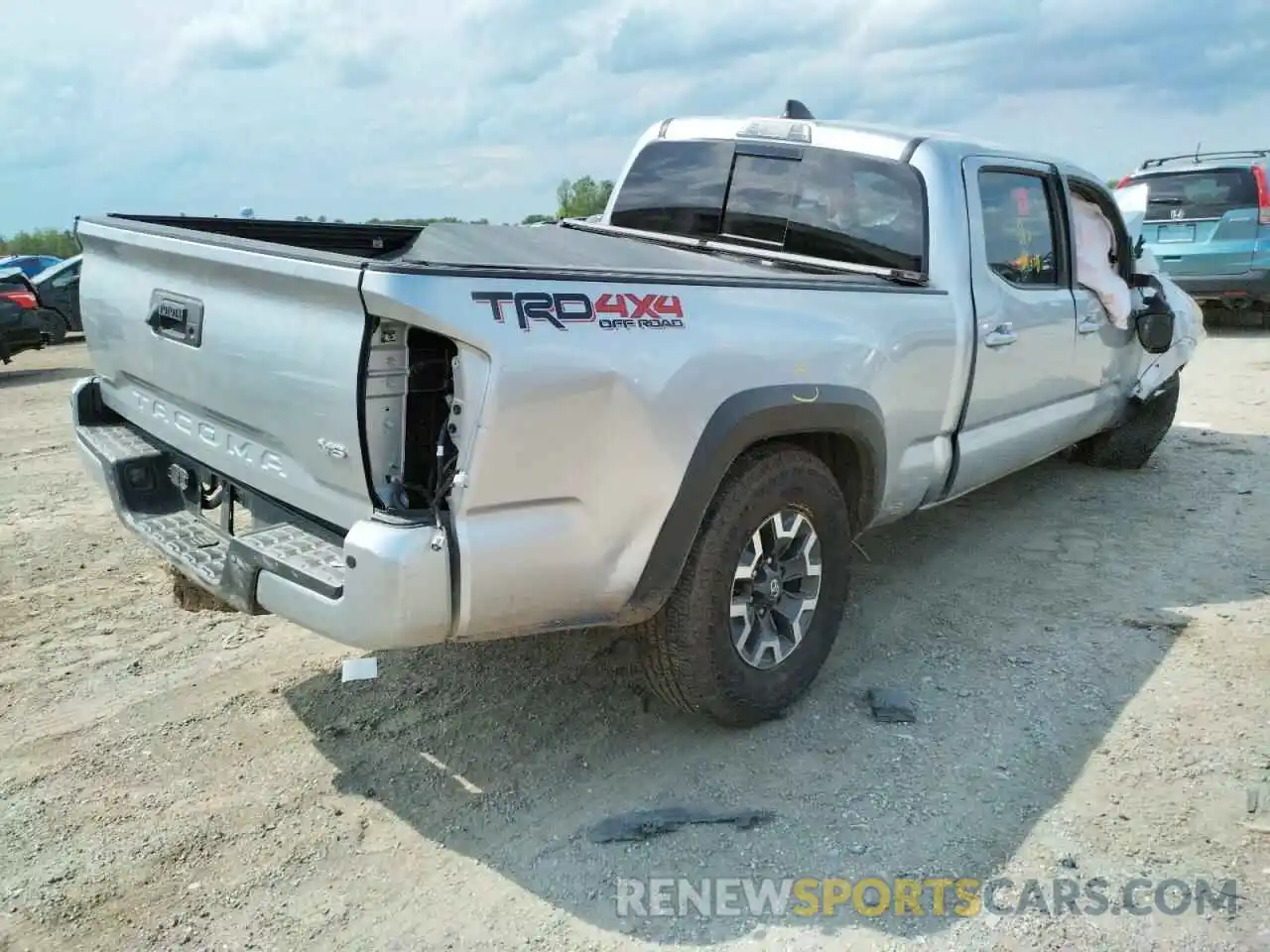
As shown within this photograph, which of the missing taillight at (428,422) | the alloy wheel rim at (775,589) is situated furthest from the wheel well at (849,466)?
the missing taillight at (428,422)

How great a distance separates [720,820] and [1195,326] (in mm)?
5351

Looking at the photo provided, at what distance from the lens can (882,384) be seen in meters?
3.70

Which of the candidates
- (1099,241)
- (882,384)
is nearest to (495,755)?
(882,384)

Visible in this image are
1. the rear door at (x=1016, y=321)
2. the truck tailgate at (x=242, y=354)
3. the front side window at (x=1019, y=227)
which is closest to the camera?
the truck tailgate at (x=242, y=354)

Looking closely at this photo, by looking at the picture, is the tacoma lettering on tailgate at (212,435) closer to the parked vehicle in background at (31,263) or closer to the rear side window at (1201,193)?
the rear side window at (1201,193)

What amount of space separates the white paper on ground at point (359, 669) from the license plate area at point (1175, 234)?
1125cm

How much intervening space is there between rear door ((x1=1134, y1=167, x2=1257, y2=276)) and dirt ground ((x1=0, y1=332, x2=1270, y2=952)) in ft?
26.7

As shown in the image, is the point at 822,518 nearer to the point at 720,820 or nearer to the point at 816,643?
the point at 816,643

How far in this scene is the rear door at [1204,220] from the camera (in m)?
11.6

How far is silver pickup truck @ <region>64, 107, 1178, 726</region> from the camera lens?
8.53 feet

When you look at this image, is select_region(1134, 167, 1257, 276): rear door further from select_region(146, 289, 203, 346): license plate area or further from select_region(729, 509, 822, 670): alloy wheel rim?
select_region(146, 289, 203, 346): license plate area

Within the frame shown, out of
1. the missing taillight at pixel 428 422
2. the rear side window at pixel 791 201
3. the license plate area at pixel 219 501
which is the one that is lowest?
the license plate area at pixel 219 501

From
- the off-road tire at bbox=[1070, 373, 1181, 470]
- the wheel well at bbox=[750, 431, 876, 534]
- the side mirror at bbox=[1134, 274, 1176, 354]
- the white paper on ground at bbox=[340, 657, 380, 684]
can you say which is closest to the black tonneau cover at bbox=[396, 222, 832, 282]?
the wheel well at bbox=[750, 431, 876, 534]

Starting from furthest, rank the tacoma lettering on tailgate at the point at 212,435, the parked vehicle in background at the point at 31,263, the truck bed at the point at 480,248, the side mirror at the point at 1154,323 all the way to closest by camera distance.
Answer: the parked vehicle in background at the point at 31,263 → the side mirror at the point at 1154,323 → the tacoma lettering on tailgate at the point at 212,435 → the truck bed at the point at 480,248
